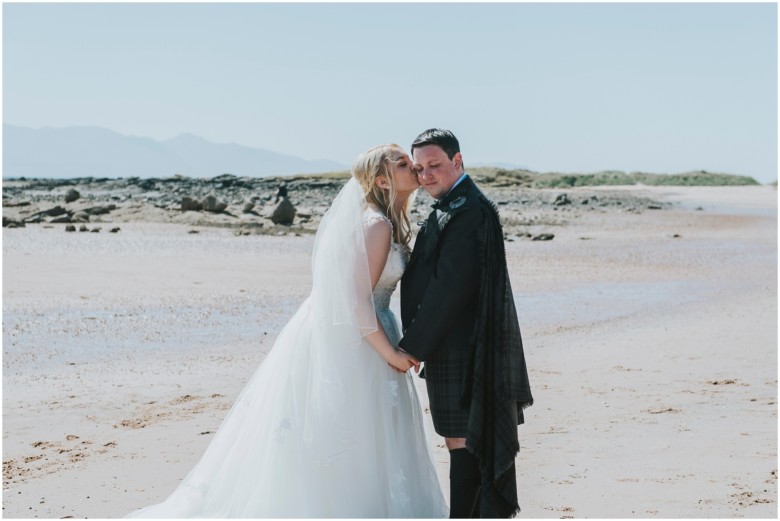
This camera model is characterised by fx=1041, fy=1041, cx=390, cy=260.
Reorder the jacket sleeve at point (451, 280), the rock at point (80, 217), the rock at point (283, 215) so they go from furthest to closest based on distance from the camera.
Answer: the rock at point (80, 217), the rock at point (283, 215), the jacket sleeve at point (451, 280)

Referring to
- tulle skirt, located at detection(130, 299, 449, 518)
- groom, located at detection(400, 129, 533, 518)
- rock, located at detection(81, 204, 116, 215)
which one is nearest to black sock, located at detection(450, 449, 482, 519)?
groom, located at detection(400, 129, 533, 518)

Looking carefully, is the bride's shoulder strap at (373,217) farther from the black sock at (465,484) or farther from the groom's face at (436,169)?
the black sock at (465,484)

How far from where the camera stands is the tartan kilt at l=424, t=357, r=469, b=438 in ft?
16.4

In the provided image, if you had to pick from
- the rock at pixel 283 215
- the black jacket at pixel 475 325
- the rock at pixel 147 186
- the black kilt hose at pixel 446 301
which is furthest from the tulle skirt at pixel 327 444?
the rock at pixel 147 186

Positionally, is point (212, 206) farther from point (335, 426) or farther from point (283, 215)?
point (335, 426)

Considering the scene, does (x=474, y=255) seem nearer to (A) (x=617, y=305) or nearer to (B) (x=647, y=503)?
(B) (x=647, y=503)

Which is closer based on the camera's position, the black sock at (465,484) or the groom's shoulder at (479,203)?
the groom's shoulder at (479,203)

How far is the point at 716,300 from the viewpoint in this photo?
52.3 ft

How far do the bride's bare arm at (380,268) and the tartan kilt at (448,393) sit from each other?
13 centimetres

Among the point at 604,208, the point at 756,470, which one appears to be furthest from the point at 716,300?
the point at 604,208

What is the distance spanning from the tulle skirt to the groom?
15.5 inches

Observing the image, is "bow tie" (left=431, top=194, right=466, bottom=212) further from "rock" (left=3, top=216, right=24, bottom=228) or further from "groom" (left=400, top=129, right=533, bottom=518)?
"rock" (left=3, top=216, right=24, bottom=228)

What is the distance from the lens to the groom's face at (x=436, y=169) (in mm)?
4930

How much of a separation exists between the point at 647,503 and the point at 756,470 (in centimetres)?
107
